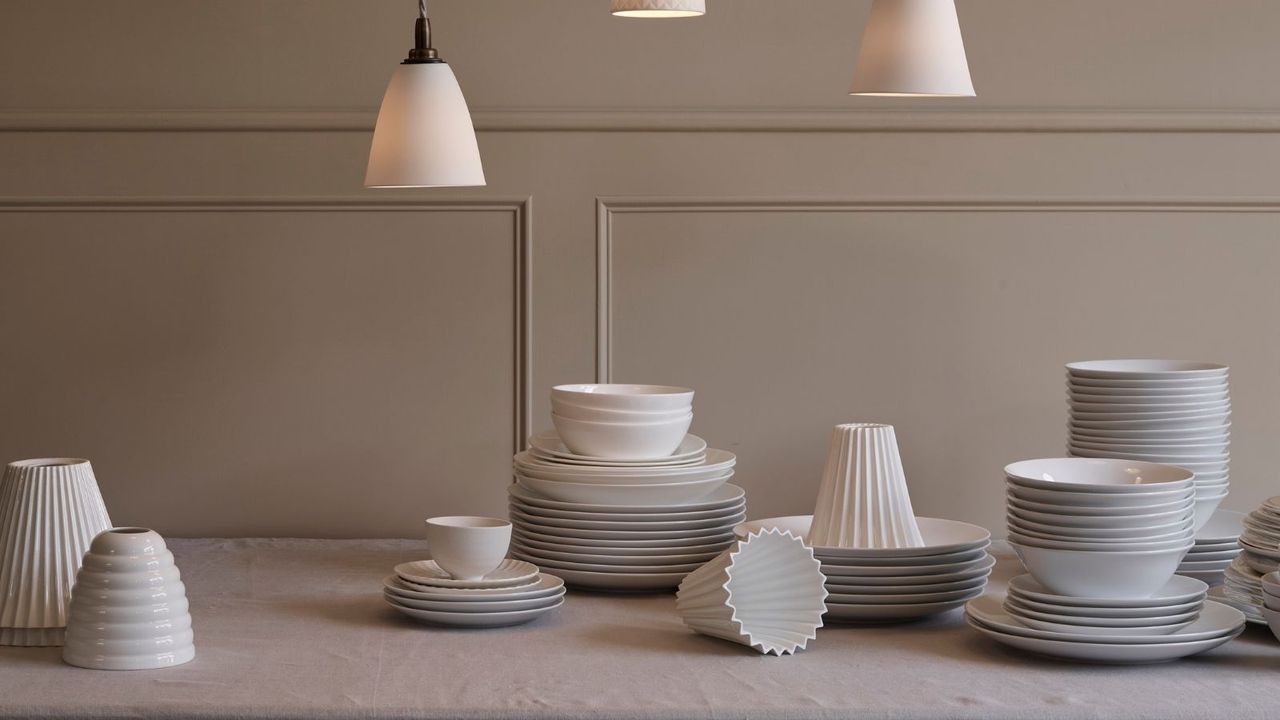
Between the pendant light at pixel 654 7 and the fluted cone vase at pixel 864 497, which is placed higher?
the pendant light at pixel 654 7

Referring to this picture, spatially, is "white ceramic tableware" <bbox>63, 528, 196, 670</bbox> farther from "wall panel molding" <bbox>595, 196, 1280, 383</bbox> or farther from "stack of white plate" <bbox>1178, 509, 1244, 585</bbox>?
"stack of white plate" <bbox>1178, 509, 1244, 585</bbox>

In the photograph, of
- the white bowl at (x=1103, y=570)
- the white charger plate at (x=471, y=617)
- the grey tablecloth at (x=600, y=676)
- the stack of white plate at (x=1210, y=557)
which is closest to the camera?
the grey tablecloth at (x=600, y=676)

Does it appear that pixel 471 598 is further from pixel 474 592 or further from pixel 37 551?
pixel 37 551

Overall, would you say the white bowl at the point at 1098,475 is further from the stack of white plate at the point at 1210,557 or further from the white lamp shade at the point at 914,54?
the white lamp shade at the point at 914,54

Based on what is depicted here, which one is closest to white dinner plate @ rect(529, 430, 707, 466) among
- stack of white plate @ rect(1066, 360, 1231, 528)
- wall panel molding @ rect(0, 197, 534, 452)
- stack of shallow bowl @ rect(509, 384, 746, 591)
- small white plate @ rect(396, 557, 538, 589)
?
stack of shallow bowl @ rect(509, 384, 746, 591)

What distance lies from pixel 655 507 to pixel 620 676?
0.35 metres

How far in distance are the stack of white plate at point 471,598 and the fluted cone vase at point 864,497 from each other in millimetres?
314

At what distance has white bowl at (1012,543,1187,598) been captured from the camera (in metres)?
1.20

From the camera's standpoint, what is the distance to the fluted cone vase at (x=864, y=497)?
1.40 meters

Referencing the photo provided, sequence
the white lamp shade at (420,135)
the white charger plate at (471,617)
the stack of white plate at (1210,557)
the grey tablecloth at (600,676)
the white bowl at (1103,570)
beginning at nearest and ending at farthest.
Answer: the grey tablecloth at (600,676) < the white bowl at (1103,570) < the white charger plate at (471,617) < the white lamp shade at (420,135) < the stack of white plate at (1210,557)

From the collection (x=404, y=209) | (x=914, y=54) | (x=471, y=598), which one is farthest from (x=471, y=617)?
(x=404, y=209)

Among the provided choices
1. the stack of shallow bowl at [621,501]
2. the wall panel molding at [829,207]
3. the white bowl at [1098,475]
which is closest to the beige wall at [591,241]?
the wall panel molding at [829,207]

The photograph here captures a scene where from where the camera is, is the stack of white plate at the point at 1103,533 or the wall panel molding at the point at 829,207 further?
the wall panel molding at the point at 829,207

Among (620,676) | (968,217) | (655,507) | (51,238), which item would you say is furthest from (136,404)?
(968,217)
